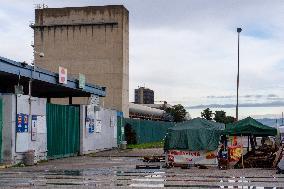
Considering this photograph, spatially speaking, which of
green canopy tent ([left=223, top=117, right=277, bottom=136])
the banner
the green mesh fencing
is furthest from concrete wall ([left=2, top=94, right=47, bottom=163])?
the green mesh fencing

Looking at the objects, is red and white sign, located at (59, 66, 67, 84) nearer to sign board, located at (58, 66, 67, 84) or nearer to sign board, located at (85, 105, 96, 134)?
sign board, located at (58, 66, 67, 84)

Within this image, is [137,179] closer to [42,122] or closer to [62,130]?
[42,122]

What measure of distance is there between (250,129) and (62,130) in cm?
1363

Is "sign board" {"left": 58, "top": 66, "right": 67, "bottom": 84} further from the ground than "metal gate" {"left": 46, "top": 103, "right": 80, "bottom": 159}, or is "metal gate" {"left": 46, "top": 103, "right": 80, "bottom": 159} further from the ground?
"sign board" {"left": 58, "top": 66, "right": 67, "bottom": 84}

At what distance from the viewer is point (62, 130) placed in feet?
116

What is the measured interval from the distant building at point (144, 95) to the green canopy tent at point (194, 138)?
13728cm

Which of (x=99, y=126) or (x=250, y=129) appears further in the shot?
(x=99, y=126)

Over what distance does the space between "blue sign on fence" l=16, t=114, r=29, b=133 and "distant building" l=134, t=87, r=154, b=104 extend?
13476cm

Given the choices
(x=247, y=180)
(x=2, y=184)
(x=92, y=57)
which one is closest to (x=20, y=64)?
(x=2, y=184)

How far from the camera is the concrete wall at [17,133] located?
27625 mm

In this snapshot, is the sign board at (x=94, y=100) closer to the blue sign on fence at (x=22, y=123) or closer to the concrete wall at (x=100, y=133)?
the concrete wall at (x=100, y=133)

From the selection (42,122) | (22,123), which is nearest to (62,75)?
(42,122)

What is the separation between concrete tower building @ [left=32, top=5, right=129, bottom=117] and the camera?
76312mm

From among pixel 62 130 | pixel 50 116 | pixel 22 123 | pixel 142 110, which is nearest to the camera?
pixel 22 123
